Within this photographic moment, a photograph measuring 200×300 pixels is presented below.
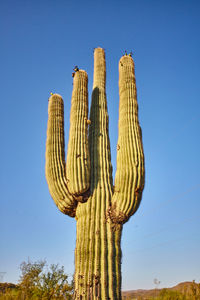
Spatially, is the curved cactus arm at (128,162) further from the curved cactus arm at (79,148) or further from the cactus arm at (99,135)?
the curved cactus arm at (79,148)

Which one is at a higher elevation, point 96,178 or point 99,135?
point 99,135

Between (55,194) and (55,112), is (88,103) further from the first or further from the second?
(55,194)

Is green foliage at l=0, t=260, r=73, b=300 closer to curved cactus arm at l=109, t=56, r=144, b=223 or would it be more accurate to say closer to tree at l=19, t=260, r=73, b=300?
tree at l=19, t=260, r=73, b=300

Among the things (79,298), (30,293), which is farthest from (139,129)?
(30,293)

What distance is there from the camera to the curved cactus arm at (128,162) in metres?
6.81

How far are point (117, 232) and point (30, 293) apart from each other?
16.3 m

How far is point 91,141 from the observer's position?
7926mm

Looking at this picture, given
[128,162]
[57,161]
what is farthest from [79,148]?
[128,162]

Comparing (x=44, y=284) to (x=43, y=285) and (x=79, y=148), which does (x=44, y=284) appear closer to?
(x=43, y=285)

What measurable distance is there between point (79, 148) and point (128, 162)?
1238 mm

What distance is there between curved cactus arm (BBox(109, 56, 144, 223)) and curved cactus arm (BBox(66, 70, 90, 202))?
Result: 0.77 meters

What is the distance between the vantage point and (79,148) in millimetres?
7363

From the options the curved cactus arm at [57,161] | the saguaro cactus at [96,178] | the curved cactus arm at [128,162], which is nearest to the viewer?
the saguaro cactus at [96,178]

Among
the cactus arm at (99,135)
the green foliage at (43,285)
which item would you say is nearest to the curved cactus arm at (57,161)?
the cactus arm at (99,135)
